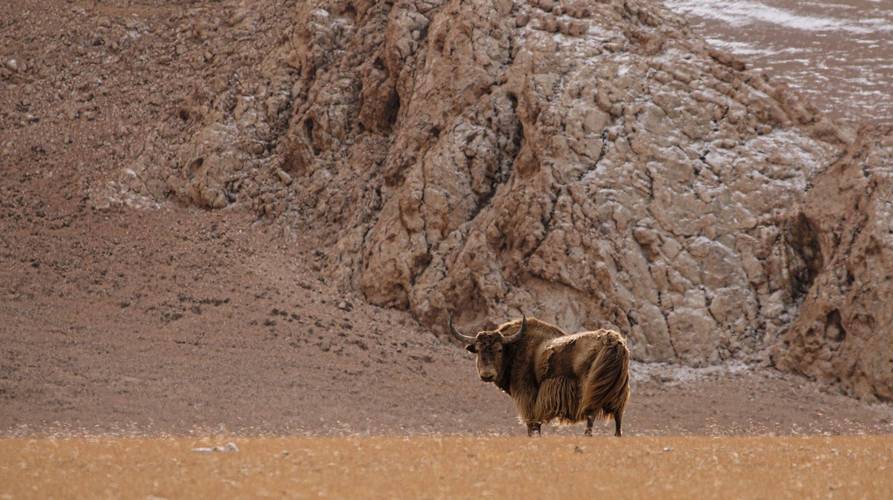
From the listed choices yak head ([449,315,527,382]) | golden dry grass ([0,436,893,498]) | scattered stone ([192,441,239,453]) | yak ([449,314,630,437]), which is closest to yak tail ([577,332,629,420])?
yak ([449,314,630,437])

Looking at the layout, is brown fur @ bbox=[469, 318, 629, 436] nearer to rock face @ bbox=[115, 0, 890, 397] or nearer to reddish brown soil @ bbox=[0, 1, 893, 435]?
reddish brown soil @ bbox=[0, 1, 893, 435]

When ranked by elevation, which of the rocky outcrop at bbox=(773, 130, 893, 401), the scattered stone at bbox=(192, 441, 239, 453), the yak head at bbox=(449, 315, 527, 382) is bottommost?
the rocky outcrop at bbox=(773, 130, 893, 401)

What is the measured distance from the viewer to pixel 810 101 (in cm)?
3475

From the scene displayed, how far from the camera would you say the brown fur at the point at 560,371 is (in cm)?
1627

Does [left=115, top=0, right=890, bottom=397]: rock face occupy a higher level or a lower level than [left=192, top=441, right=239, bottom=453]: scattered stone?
lower

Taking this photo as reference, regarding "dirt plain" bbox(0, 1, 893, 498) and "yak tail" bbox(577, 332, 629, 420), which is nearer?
"dirt plain" bbox(0, 1, 893, 498)

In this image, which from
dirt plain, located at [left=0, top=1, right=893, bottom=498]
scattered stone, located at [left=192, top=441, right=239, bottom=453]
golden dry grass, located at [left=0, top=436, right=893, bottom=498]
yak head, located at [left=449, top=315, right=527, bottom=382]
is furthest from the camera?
yak head, located at [left=449, top=315, right=527, bottom=382]

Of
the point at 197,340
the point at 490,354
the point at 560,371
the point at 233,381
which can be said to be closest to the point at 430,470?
the point at 560,371

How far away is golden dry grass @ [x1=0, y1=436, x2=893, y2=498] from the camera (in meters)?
9.66

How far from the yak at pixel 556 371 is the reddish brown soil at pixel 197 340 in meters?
8.18

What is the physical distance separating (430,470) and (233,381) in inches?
710

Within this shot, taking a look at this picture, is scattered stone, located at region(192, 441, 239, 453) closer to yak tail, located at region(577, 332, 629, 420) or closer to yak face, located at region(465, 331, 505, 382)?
yak tail, located at region(577, 332, 629, 420)

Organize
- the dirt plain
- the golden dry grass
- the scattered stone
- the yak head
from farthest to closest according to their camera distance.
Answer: the yak head < the scattered stone < the dirt plain < the golden dry grass

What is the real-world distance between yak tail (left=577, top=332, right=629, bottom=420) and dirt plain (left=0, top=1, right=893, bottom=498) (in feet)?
3.12
